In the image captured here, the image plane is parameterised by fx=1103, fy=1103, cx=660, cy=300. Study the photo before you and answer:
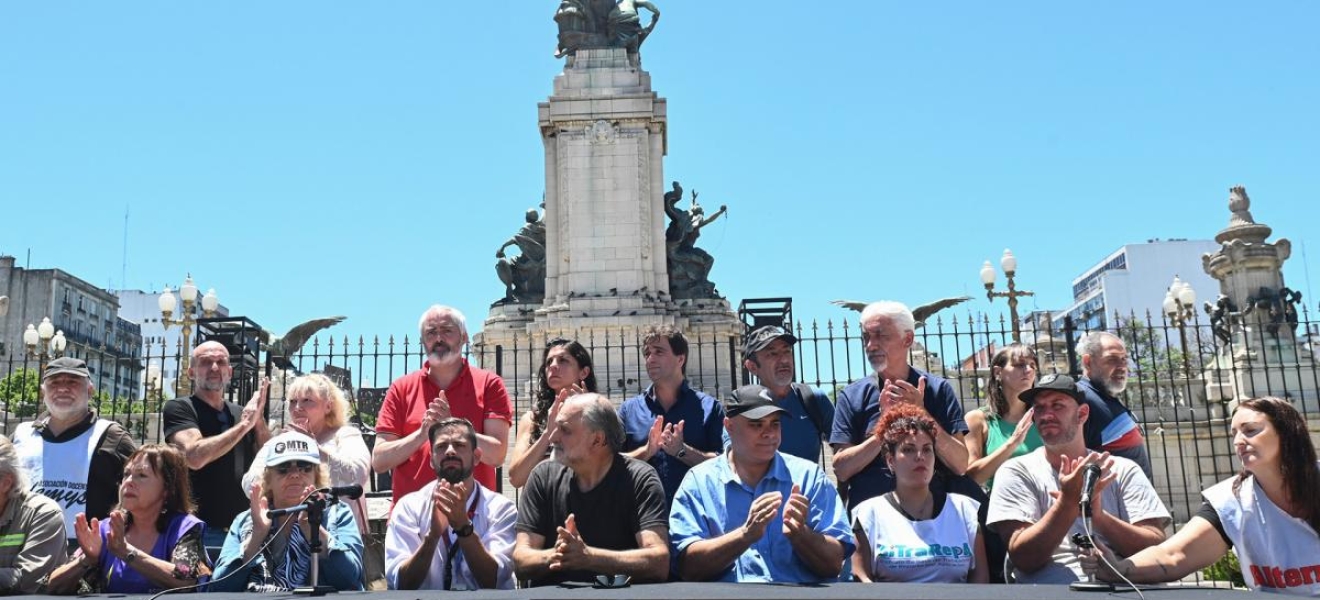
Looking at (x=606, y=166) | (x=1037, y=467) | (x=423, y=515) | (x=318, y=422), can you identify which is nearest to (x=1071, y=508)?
(x=1037, y=467)

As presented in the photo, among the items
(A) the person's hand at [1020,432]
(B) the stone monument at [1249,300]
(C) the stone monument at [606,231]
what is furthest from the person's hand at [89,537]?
(B) the stone monument at [1249,300]

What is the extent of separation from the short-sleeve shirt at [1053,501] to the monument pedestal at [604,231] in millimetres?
14683

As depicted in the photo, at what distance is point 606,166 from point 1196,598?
18.3m

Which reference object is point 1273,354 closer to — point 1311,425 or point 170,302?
point 1311,425

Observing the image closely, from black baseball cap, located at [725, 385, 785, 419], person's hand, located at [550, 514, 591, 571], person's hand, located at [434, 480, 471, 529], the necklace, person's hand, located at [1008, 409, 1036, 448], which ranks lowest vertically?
person's hand, located at [550, 514, 591, 571]

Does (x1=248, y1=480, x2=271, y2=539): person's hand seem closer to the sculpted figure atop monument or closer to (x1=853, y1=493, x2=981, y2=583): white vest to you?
(x1=853, y1=493, x2=981, y2=583): white vest

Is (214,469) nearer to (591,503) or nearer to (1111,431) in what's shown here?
(591,503)

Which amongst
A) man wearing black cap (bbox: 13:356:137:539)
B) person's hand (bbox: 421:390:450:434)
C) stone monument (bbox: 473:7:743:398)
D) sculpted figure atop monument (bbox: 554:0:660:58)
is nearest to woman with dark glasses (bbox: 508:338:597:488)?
person's hand (bbox: 421:390:450:434)

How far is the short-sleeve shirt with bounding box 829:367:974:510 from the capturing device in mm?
5715

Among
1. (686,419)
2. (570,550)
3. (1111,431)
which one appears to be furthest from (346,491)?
(1111,431)

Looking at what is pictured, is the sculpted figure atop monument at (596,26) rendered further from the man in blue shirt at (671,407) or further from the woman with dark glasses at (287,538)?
the woman with dark glasses at (287,538)

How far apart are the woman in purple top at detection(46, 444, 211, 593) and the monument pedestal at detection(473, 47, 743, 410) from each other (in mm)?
14264

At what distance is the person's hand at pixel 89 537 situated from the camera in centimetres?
510

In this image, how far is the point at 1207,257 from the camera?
19656mm
